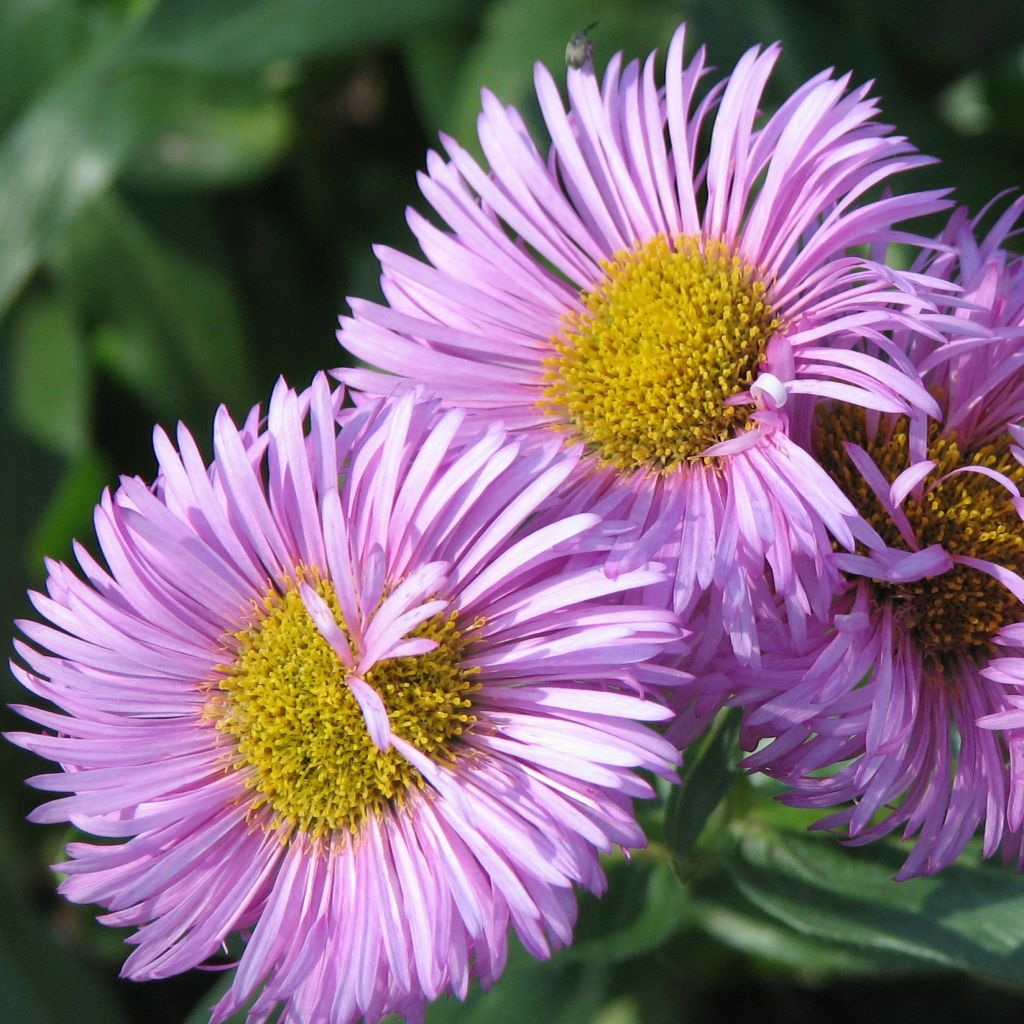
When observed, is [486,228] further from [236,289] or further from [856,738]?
[236,289]

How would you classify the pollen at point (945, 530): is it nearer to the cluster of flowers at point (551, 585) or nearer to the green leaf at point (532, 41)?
the cluster of flowers at point (551, 585)

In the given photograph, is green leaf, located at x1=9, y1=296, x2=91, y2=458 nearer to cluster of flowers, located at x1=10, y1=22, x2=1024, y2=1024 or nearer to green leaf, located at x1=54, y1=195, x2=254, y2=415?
green leaf, located at x1=54, y1=195, x2=254, y2=415

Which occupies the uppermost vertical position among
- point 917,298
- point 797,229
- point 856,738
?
point 797,229

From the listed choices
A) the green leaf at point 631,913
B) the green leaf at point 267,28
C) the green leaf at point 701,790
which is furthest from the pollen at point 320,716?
the green leaf at point 267,28

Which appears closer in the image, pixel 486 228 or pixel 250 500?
pixel 250 500

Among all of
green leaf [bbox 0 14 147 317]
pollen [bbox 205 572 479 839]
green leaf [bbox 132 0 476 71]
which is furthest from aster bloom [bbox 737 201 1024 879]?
green leaf [bbox 0 14 147 317]

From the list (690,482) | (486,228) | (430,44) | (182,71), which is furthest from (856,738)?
(182,71)
